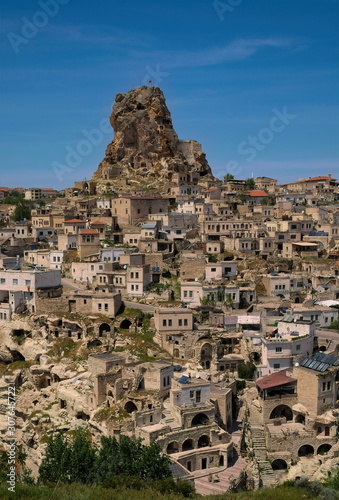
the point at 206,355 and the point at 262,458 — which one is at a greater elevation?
the point at 206,355

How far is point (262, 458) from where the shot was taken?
1177 inches

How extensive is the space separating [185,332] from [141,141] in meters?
57.5

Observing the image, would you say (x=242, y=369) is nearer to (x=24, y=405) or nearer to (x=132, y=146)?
(x=24, y=405)

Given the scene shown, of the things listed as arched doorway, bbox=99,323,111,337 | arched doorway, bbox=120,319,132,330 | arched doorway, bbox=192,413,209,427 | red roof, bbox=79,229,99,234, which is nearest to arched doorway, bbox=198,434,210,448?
arched doorway, bbox=192,413,209,427

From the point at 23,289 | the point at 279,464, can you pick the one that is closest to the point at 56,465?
the point at 279,464

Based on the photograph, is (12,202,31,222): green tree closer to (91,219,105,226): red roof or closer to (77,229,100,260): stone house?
(91,219,105,226): red roof

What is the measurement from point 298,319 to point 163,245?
19.8 meters

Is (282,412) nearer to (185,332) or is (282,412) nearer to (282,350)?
(282,350)

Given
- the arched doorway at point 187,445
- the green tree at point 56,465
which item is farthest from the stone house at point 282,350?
the green tree at point 56,465

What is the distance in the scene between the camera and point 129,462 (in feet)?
87.8

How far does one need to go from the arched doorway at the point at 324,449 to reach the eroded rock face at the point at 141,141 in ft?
207

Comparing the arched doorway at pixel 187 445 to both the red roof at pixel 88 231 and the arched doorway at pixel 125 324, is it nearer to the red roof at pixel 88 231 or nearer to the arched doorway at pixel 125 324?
the arched doorway at pixel 125 324

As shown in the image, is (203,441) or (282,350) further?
(282,350)

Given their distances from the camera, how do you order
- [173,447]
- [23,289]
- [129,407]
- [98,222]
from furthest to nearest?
[98,222]
[23,289]
[129,407]
[173,447]
